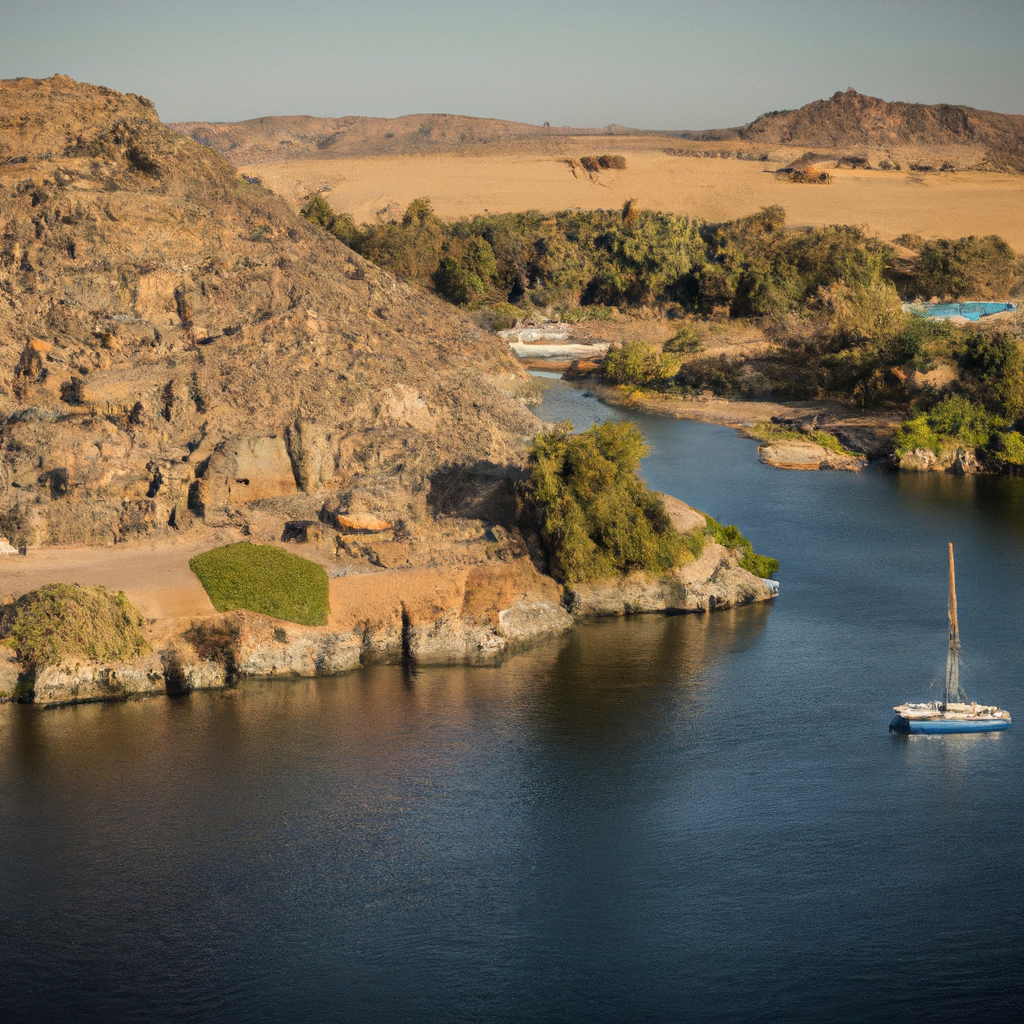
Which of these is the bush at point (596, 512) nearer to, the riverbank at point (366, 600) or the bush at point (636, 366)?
the riverbank at point (366, 600)

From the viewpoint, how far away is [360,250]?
109062mm

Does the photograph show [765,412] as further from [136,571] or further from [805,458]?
[136,571]

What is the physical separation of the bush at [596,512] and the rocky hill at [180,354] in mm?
4395

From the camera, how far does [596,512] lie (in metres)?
40.9

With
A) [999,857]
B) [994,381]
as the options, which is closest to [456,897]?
[999,857]

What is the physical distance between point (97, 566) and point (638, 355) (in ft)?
179

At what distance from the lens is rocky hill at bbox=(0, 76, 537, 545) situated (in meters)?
42.5

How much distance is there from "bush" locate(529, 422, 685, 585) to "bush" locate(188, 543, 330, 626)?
320 inches

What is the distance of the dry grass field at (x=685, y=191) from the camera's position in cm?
12838

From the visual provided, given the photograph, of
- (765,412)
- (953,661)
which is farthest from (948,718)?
(765,412)

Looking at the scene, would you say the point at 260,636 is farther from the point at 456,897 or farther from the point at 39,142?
the point at 39,142

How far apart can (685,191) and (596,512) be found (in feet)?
359

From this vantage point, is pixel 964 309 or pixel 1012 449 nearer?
pixel 1012 449

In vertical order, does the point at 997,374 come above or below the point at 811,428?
above
